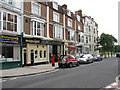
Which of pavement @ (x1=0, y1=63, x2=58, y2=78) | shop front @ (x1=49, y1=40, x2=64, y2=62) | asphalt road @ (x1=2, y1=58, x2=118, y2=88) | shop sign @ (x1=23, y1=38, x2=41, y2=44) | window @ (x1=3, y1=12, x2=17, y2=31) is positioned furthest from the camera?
shop front @ (x1=49, y1=40, x2=64, y2=62)

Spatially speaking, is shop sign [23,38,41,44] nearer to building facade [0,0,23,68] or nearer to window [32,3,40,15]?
building facade [0,0,23,68]

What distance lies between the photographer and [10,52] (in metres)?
17.4

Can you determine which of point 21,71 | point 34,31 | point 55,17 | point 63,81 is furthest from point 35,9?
point 63,81

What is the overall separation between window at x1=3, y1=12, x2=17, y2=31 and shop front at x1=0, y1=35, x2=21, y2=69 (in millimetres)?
1234

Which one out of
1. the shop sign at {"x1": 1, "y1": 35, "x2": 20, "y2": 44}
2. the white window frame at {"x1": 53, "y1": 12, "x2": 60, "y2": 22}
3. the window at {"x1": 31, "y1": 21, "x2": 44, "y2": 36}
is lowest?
the shop sign at {"x1": 1, "y1": 35, "x2": 20, "y2": 44}

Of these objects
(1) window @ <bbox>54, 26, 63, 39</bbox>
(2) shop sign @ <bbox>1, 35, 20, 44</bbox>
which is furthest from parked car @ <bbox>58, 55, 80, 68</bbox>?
(1) window @ <bbox>54, 26, 63, 39</bbox>

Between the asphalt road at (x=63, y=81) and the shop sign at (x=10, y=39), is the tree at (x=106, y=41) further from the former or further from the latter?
the asphalt road at (x=63, y=81)

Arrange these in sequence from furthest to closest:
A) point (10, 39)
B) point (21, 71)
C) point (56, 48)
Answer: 1. point (56, 48)
2. point (10, 39)
3. point (21, 71)

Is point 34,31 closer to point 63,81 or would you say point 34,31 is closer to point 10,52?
point 10,52

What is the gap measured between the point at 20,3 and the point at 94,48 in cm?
3208

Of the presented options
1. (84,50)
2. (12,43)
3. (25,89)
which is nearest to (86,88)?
(25,89)

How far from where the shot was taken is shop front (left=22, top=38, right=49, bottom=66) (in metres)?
19.0

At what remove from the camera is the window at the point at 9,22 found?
16639 millimetres

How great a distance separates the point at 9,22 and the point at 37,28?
198 inches
